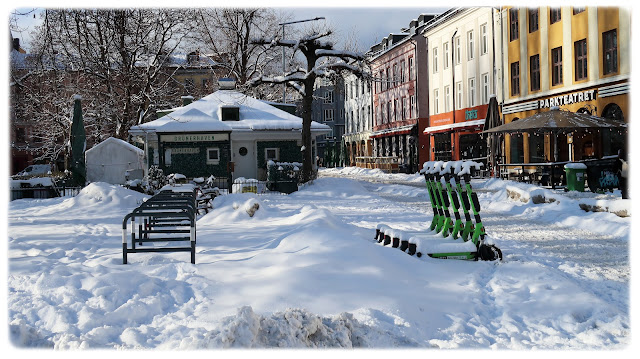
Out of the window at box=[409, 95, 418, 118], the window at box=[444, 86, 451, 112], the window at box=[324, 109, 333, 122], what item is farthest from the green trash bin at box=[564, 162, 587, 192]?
the window at box=[324, 109, 333, 122]

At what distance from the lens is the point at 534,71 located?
29.2m

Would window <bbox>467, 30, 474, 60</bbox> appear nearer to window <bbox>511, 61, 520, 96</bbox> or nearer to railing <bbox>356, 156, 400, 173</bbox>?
window <bbox>511, 61, 520, 96</bbox>

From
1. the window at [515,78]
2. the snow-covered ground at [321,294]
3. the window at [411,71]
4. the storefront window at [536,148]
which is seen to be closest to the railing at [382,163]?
the window at [411,71]

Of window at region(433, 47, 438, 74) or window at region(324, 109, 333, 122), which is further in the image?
window at region(324, 109, 333, 122)

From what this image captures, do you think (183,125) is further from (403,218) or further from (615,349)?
(615,349)

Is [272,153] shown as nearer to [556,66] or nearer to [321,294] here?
[556,66]

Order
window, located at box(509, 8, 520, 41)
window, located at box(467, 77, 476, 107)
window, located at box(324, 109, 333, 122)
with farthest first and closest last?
window, located at box(324, 109, 333, 122) < window, located at box(467, 77, 476, 107) < window, located at box(509, 8, 520, 41)

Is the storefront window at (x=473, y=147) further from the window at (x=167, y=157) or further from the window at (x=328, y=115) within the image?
the window at (x=328, y=115)

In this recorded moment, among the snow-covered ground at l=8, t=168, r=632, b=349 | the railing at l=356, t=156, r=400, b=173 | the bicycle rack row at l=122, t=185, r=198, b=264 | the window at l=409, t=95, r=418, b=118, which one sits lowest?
the snow-covered ground at l=8, t=168, r=632, b=349

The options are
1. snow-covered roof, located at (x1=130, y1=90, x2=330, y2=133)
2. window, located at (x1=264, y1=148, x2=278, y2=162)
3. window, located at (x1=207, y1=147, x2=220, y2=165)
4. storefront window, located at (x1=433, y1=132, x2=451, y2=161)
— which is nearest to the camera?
snow-covered roof, located at (x1=130, y1=90, x2=330, y2=133)

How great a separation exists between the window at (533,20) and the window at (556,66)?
2157 millimetres

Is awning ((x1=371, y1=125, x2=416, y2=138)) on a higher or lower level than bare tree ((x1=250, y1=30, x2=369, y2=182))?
lower

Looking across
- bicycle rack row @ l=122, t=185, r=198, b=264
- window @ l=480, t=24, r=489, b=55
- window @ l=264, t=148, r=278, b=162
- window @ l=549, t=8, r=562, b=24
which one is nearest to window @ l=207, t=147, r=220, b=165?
window @ l=264, t=148, r=278, b=162

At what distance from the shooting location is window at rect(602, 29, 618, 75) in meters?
22.7
